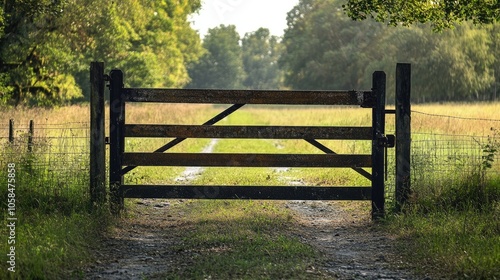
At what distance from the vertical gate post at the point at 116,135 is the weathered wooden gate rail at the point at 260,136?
0.05 feet

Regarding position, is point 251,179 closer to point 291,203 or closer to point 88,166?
point 291,203

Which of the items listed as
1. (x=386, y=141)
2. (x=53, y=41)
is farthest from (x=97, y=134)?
(x=53, y=41)

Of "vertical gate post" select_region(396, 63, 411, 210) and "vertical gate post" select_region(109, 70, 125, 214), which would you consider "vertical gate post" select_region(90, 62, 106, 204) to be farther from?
"vertical gate post" select_region(396, 63, 411, 210)

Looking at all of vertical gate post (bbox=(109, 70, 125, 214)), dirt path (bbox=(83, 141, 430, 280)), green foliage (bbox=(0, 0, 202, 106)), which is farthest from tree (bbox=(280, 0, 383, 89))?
vertical gate post (bbox=(109, 70, 125, 214))

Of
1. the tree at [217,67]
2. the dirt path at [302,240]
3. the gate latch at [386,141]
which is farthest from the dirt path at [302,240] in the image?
the tree at [217,67]

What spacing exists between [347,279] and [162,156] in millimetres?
4123

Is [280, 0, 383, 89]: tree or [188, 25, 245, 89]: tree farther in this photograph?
[188, 25, 245, 89]: tree

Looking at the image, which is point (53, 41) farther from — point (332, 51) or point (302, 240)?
point (332, 51)

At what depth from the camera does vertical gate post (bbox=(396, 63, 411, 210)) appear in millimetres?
10211

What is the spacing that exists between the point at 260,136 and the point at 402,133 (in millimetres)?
2127

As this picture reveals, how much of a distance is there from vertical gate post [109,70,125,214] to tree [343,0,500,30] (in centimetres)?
444

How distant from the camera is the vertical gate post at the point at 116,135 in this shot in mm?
10266

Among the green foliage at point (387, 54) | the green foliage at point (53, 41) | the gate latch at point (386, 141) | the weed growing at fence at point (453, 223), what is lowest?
the weed growing at fence at point (453, 223)

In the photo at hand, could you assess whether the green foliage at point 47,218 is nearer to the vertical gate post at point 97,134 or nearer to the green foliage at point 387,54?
the vertical gate post at point 97,134
